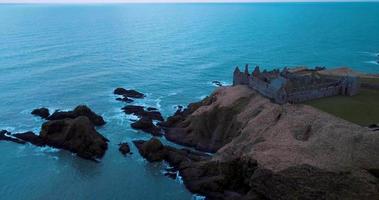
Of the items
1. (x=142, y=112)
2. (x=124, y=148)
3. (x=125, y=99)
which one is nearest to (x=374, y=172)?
(x=124, y=148)

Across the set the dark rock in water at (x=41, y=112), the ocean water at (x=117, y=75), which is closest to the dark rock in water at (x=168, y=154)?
the ocean water at (x=117, y=75)

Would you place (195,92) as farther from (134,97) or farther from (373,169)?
(373,169)

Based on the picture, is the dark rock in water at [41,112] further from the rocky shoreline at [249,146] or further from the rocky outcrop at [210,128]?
the rocky outcrop at [210,128]

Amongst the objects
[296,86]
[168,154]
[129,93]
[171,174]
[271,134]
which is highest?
[296,86]

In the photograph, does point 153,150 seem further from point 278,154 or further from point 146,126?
point 278,154

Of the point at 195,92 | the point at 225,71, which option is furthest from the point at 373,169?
the point at 225,71

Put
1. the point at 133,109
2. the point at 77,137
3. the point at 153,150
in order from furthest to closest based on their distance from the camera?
the point at 133,109
the point at 77,137
the point at 153,150
